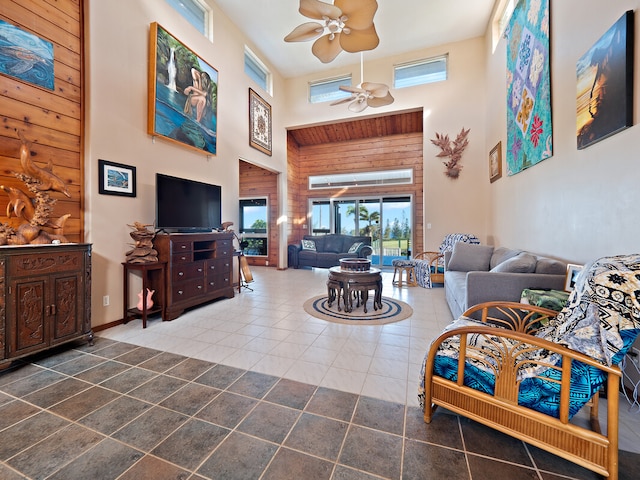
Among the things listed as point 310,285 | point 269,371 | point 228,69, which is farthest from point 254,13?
point 269,371

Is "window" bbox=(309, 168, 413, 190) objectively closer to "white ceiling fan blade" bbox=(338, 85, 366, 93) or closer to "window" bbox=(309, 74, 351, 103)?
"window" bbox=(309, 74, 351, 103)

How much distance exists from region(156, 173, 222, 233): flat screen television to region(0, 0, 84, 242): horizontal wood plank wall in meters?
0.80

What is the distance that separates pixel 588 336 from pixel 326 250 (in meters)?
6.63

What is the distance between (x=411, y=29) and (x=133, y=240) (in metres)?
6.34

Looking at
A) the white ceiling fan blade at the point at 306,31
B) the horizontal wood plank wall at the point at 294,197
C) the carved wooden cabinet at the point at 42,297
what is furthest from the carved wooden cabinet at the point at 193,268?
the horizontal wood plank wall at the point at 294,197

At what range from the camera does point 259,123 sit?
6160 mm

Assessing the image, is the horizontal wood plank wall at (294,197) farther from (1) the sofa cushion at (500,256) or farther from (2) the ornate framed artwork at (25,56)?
(2) the ornate framed artwork at (25,56)

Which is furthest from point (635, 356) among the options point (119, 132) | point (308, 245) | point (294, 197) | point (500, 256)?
point (294, 197)

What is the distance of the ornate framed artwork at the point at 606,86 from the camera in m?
1.77

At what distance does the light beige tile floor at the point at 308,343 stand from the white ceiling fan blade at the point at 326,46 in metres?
3.63

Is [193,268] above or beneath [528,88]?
beneath

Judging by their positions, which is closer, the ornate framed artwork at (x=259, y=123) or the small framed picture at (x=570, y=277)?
the small framed picture at (x=570, y=277)

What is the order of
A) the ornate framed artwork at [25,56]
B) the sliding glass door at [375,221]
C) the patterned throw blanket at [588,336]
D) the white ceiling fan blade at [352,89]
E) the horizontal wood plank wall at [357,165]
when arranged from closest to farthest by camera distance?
the patterned throw blanket at [588,336] < the ornate framed artwork at [25,56] < the white ceiling fan blade at [352,89] < the horizontal wood plank wall at [357,165] < the sliding glass door at [375,221]

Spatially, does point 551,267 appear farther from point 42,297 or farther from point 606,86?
point 42,297
